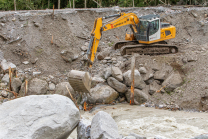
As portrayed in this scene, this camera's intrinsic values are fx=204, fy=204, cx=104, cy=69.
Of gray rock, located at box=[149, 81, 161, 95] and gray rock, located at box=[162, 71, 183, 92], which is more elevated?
gray rock, located at box=[162, 71, 183, 92]

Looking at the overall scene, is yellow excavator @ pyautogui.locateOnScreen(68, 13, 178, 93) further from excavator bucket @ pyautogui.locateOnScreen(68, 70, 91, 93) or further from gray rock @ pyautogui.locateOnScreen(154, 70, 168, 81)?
excavator bucket @ pyautogui.locateOnScreen(68, 70, 91, 93)

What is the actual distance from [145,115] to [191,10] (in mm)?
10419

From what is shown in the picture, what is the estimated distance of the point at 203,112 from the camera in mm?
7656

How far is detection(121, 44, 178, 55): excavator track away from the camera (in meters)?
10.9

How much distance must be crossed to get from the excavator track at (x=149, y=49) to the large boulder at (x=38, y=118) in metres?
7.07

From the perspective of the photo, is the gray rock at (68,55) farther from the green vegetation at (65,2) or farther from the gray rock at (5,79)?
the green vegetation at (65,2)

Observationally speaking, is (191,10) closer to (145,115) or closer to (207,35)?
(207,35)

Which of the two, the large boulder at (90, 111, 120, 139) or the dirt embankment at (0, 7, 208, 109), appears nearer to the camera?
the large boulder at (90, 111, 120, 139)

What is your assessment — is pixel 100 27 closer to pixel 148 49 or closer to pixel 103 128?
pixel 148 49

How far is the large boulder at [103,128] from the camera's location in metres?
3.79

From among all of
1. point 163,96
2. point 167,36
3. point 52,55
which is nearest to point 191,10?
point 167,36

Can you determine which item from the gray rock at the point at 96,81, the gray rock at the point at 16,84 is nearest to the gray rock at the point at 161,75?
the gray rock at the point at 96,81

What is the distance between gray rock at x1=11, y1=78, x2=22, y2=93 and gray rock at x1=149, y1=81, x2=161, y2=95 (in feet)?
19.3

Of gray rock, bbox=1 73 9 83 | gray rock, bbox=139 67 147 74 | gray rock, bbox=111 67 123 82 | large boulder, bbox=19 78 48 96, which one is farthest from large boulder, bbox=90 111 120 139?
gray rock, bbox=1 73 9 83
